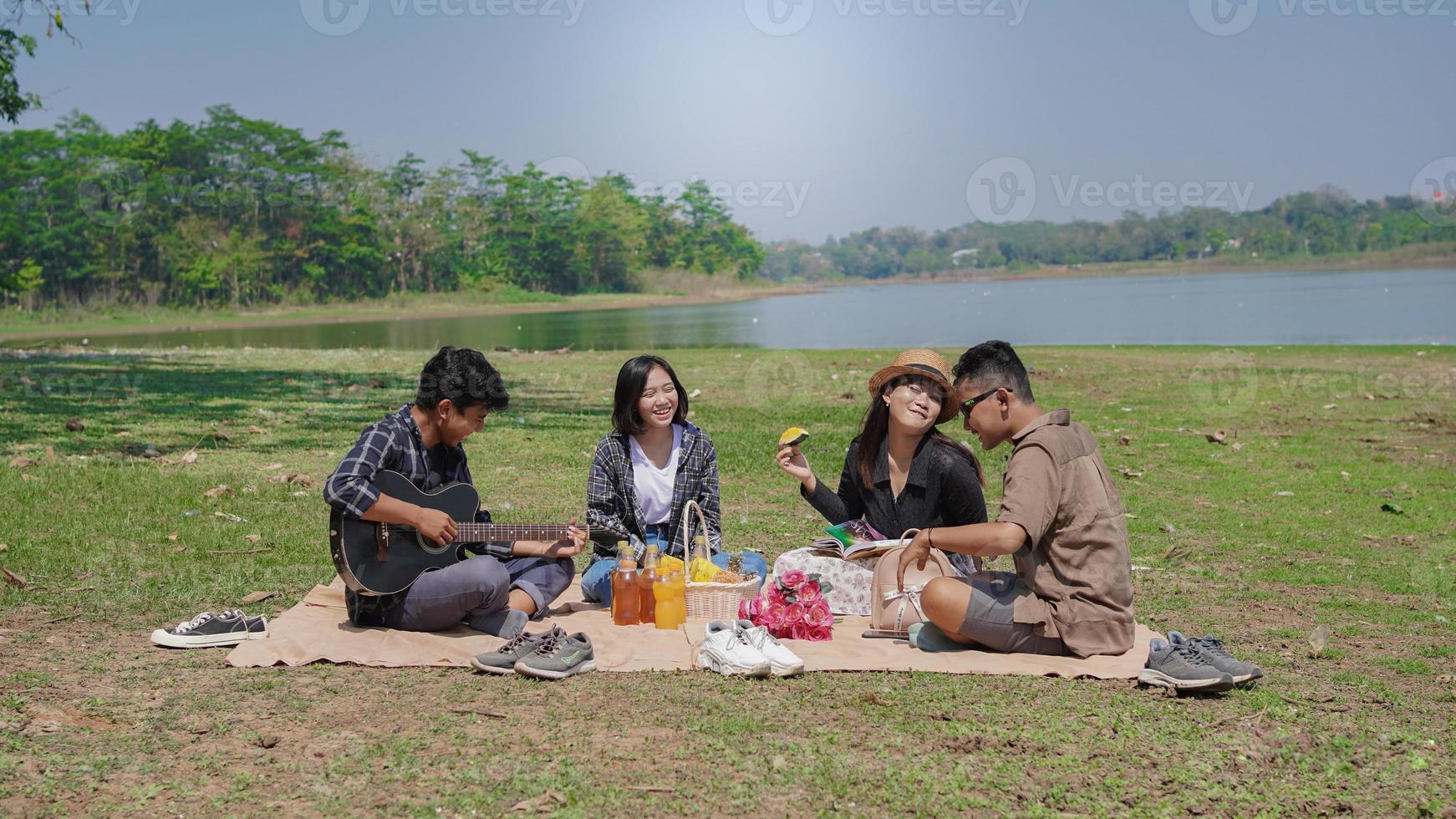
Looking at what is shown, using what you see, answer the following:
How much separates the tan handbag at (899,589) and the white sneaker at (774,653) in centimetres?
77

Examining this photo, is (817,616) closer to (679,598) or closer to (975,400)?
(679,598)

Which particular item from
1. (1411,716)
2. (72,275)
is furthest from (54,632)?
(72,275)

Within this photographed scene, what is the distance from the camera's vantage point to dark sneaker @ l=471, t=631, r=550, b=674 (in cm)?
589

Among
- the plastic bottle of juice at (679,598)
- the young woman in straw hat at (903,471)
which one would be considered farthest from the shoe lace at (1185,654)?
the plastic bottle of juice at (679,598)

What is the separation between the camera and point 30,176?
72.5 m

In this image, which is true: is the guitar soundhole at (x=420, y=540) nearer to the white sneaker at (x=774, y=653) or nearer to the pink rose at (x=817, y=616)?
the white sneaker at (x=774, y=653)

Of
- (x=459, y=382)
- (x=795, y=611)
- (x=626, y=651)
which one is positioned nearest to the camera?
(x=626, y=651)

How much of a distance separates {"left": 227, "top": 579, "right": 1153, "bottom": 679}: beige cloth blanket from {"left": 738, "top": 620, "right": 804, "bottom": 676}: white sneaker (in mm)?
145

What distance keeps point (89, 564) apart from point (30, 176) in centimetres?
7569

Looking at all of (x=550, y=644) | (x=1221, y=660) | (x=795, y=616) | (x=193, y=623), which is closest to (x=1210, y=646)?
(x=1221, y=660)

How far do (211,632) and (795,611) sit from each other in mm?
3047

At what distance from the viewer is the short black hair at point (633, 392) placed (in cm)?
735

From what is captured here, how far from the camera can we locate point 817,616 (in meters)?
6.57

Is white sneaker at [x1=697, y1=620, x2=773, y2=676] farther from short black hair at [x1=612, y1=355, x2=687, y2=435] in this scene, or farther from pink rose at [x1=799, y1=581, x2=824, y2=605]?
short black hair at [x1=612, y1=355, x2=687, y2=435]
